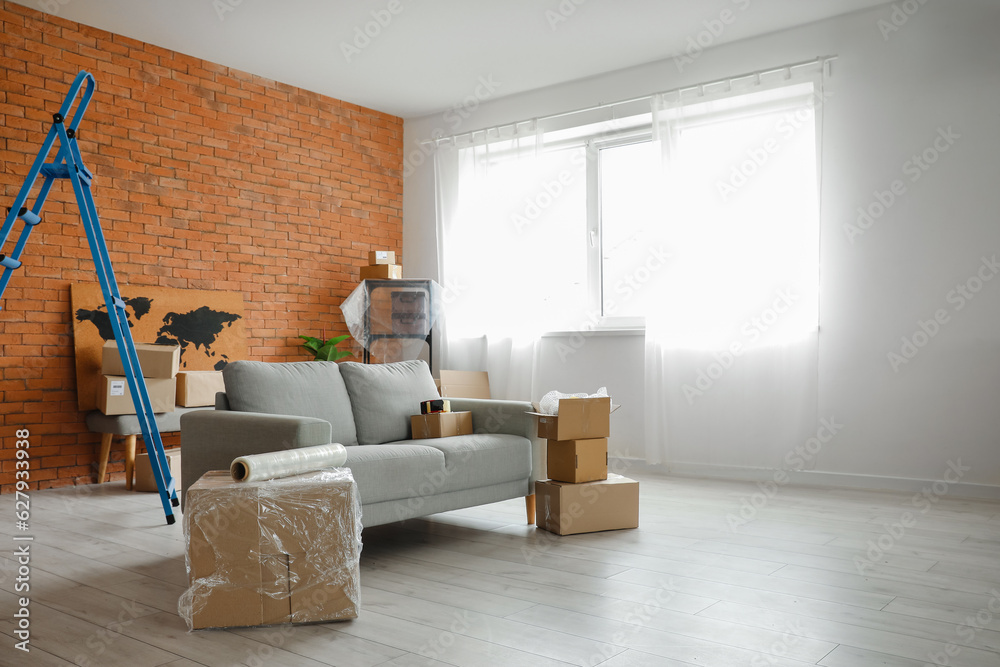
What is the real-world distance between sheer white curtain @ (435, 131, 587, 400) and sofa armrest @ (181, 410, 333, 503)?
323 centimetres

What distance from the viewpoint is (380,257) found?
6309 millimetres

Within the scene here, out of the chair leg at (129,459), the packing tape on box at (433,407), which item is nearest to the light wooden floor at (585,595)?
the packing tape on box at (433,407)

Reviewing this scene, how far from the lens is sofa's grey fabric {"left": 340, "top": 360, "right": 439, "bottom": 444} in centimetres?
368

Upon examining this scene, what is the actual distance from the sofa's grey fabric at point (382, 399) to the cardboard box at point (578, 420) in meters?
0.67

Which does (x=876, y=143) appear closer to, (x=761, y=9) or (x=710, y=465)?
(x=761, y=9)

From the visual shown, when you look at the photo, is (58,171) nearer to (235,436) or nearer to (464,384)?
(235,436)

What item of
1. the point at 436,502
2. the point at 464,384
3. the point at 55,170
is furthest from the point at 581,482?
the point at 55,170

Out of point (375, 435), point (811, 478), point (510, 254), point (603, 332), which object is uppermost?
point (510, 254)

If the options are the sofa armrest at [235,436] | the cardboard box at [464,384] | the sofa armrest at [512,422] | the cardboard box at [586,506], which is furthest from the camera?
the cardboard box at [464,384]

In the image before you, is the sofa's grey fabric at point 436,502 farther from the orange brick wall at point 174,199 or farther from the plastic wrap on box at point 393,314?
the orange brick wall at point 174,199

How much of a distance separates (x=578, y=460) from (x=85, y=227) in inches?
94.5

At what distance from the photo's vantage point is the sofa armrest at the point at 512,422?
379cm

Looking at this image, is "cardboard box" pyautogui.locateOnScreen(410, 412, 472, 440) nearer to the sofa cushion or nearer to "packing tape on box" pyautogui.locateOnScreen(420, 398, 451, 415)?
"packing tape on box" pyautogui.locateOnScreen(420, 398, 451, 415)

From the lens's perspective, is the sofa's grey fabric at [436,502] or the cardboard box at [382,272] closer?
Answer: the sofa's grey fabric at [436,502]
